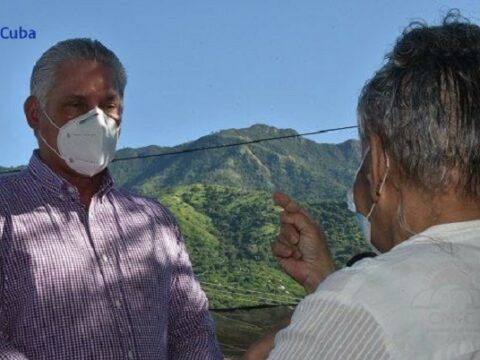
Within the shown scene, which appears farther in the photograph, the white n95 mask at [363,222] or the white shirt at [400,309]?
the white n95 mask at [363,222]

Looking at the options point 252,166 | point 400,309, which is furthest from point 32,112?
point 252,166

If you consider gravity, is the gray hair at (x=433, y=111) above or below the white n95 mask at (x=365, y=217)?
above

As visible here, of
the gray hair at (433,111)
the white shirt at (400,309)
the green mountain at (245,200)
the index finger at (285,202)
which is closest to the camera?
the white shirt at (400,309)

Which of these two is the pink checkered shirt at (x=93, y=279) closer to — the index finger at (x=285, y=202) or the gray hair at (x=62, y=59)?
the gray hair at (x=62, y=59)

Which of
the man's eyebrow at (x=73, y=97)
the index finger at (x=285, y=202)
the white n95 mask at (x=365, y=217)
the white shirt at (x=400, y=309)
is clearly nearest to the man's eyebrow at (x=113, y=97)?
the man's eyebrow at (x=73, y=97)

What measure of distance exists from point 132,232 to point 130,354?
1.52 feet

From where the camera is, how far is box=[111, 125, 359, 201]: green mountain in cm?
8719

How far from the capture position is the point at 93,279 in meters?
2.40

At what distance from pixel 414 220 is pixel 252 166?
93.7 m

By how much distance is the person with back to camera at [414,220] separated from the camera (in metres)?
1.16

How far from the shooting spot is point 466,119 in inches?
49.1

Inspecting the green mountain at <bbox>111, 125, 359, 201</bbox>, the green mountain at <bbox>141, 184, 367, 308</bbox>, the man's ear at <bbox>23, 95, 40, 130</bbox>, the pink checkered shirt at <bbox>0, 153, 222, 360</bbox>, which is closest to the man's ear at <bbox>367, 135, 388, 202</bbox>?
the pink checkered shirt at <bbox>0, 153, 222, 360</bbox>

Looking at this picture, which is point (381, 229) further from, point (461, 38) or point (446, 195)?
point (461, 38)

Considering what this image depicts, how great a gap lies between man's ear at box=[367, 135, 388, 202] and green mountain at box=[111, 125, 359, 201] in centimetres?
7392
